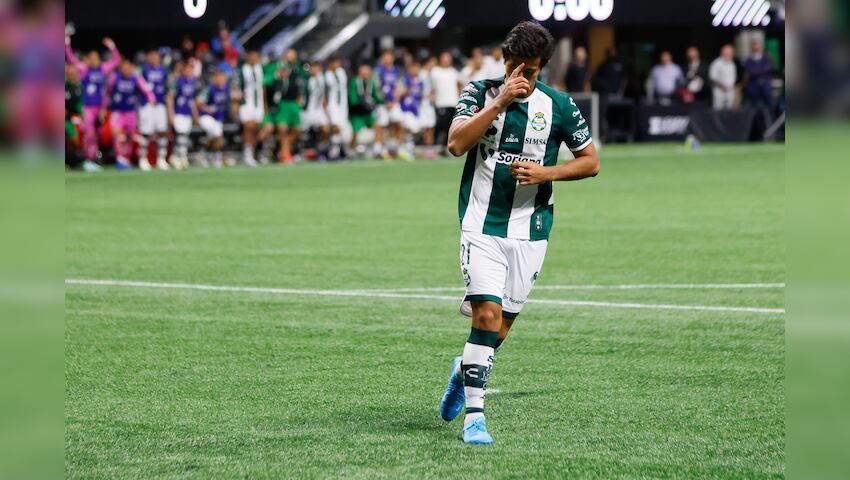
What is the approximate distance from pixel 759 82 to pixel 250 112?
13.1 meters

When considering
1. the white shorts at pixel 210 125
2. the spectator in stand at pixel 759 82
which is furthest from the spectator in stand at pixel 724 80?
the white shorts at pixel 210 125

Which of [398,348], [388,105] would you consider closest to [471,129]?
[398,348]

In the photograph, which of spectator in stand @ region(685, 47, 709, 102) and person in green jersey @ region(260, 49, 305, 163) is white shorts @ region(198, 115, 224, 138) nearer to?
person in green jersey @ region(260, 49, 305, 163)

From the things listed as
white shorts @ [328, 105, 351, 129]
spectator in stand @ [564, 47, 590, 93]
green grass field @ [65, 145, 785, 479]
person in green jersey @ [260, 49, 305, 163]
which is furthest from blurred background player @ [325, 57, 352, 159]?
green grass field @ [65, 145, 785, 479]

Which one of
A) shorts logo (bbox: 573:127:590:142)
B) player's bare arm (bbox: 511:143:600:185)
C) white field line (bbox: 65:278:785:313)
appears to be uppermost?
shorts logo (bbox: 573:127:590:142)

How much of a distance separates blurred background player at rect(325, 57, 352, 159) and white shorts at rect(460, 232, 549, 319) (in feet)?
79.7

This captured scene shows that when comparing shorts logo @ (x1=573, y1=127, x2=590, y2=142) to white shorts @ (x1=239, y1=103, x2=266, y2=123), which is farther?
white shorts @ (x1=239, y1=103, x2=266, y2=123)

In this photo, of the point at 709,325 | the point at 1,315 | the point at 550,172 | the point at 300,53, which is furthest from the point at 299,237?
the point at 300,53

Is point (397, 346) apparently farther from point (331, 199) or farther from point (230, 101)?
point (230, 101)

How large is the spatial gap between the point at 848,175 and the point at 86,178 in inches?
943

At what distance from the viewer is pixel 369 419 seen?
6477 mm

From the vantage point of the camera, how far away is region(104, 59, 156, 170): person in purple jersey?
27203 mm

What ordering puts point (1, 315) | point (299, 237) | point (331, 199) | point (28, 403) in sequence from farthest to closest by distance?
point (331, 199)
point (299, 237)
point (1, 315)
point (28, 403)

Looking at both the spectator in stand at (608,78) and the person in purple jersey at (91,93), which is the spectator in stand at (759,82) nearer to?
the spectator in stand at (608,78)
